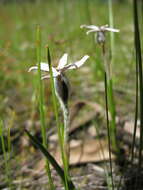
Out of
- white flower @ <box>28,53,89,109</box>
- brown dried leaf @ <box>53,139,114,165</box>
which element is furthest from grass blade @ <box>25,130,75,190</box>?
brown dried leaf @ <box>53,139,114,165</box>

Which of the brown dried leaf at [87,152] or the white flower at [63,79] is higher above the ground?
the white flower at [63,79]

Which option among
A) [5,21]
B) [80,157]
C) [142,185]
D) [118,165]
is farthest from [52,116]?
[5,21]

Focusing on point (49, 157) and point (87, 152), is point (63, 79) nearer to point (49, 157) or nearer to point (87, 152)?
point (49, 157)

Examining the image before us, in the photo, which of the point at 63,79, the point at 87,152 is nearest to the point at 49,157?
the point at 63,79

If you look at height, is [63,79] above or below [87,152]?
above

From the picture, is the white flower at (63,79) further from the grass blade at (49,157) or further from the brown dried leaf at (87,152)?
the brown dried leaf at (87,152)

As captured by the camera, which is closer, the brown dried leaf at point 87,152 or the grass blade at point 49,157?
the grass blade at point 49,157

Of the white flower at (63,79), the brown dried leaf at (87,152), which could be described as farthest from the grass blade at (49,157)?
the brown dried leaf at (87,152)

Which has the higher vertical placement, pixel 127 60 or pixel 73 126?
pixel 127 60

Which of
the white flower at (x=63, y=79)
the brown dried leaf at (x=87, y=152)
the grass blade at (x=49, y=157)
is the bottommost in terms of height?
the brown dried leaf at (x=87, y=152)

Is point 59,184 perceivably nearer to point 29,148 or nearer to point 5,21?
point 29,148

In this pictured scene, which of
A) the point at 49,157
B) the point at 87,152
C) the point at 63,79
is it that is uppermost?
the point at 63,79
